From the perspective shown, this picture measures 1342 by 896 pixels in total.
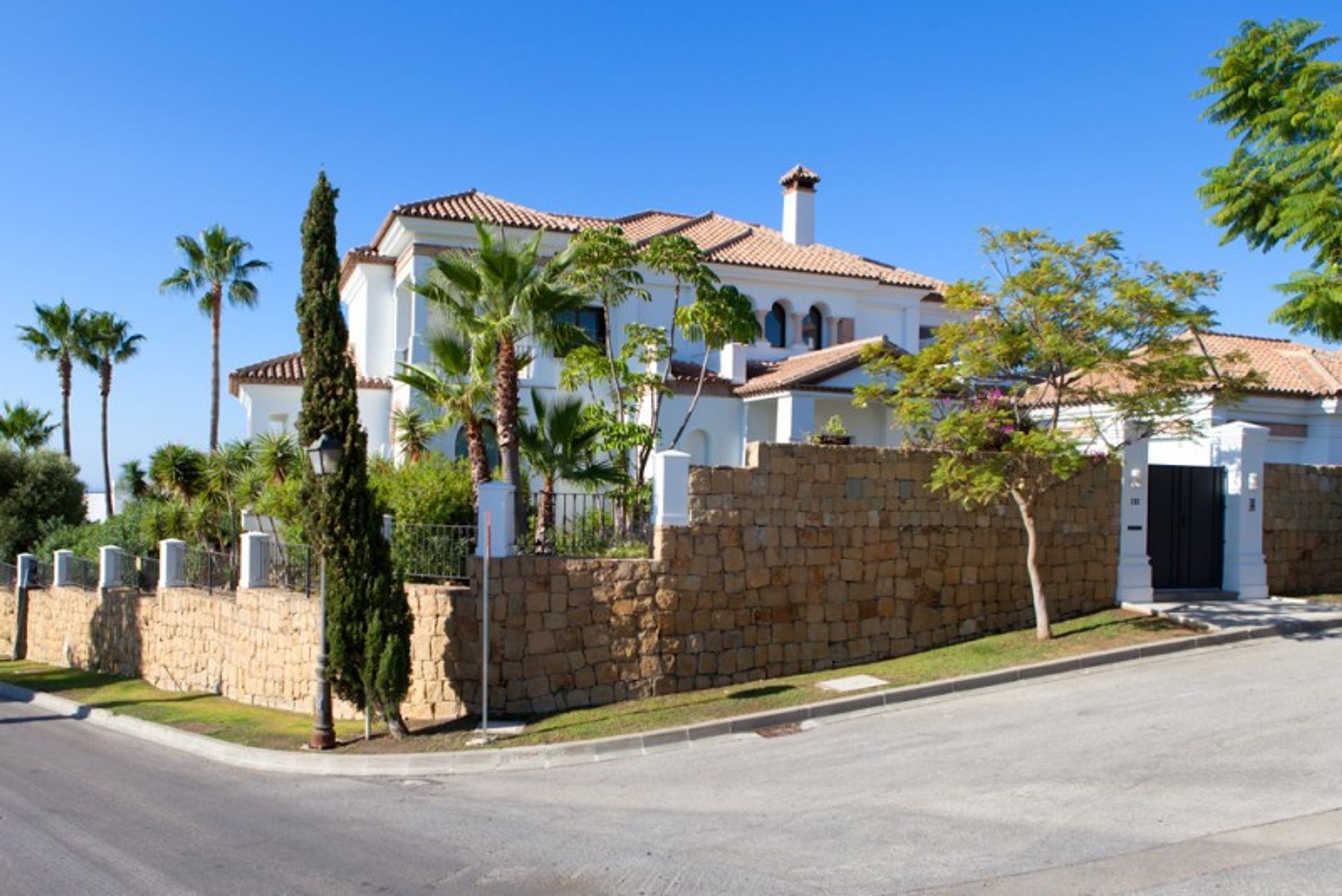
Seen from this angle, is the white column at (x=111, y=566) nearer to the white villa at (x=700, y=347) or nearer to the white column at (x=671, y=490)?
the white villa at (x=700, y=347)

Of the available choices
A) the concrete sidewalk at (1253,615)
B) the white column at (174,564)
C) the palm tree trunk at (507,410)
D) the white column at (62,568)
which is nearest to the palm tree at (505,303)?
the palm tree trunk at (507,410)

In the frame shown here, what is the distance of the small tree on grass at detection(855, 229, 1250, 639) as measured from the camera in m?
14.4

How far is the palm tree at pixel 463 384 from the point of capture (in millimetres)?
16391

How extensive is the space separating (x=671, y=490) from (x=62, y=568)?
19.7 metres

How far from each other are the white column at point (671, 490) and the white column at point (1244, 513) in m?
9.41

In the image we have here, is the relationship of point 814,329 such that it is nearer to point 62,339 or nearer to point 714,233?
point 714,233

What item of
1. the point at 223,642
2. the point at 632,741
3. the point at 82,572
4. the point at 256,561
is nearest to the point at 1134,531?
the point at 632,741

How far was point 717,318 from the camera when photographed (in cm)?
1859

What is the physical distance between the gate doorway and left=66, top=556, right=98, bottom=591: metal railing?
73.8 feet

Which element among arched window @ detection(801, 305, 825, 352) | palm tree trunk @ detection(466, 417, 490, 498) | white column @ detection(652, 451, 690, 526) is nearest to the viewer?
white column @ detection(652, 451, 690, 526)

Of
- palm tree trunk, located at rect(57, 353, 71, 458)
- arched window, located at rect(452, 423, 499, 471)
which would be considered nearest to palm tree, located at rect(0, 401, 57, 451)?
palm tree trunk, located at rect(57, 353, 71, 458)

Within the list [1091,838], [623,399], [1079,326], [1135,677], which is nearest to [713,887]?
[1091,838]

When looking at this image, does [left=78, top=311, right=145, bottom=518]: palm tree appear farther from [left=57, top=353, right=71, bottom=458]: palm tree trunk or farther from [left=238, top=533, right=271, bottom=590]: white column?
[left=238, top=533, right=271, bottom=590]: white column

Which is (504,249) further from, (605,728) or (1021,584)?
(1021,584)
